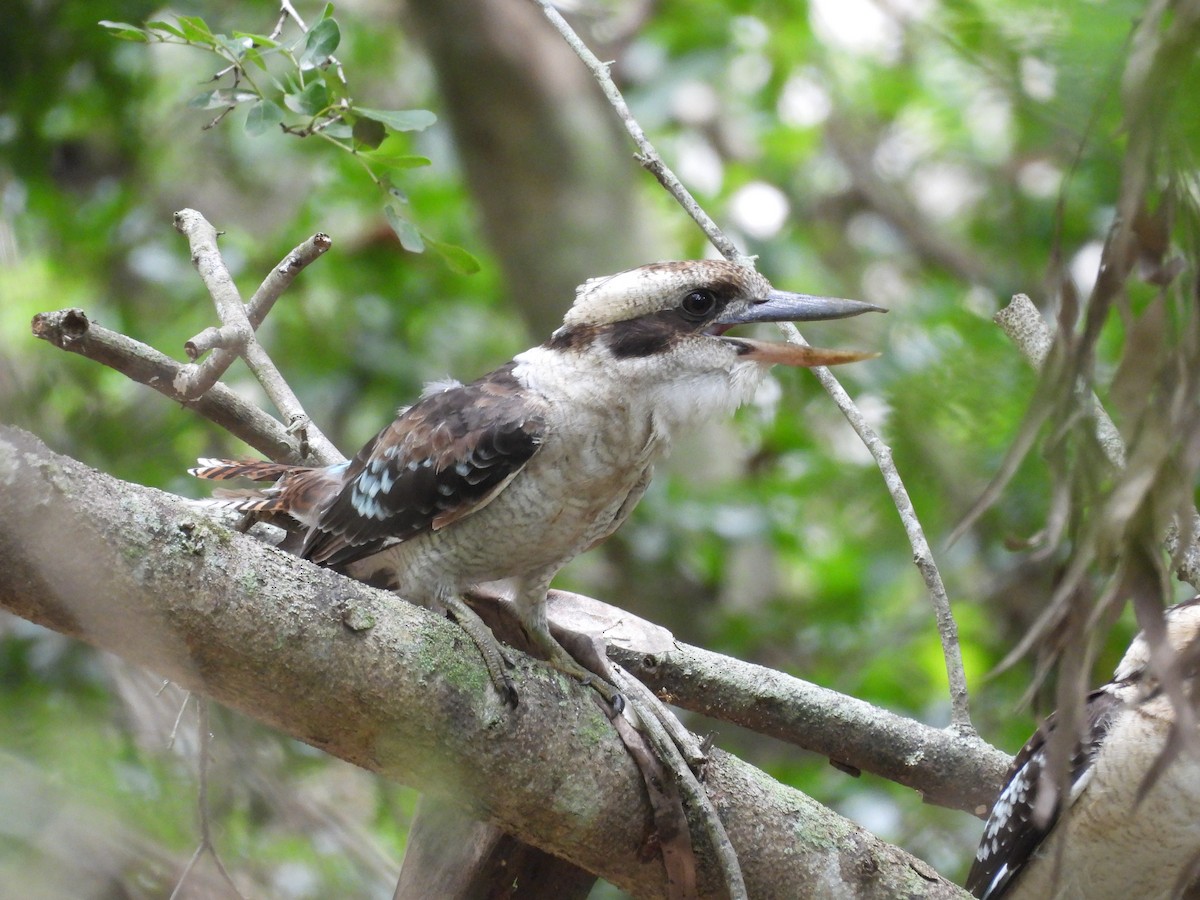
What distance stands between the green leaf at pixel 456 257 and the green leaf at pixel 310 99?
32 cm

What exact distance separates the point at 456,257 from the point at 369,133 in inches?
11.6

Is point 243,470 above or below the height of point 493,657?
below

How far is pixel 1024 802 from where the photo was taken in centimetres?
253

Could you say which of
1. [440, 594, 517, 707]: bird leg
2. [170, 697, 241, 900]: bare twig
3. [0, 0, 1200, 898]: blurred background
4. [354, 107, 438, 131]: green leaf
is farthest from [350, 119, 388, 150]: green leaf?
[170, 697, 241, 900]: bare twig

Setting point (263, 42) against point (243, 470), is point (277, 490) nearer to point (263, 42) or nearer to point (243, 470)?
point (243, 470)

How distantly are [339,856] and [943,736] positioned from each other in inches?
50.1

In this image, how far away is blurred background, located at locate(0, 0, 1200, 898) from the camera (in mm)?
3168

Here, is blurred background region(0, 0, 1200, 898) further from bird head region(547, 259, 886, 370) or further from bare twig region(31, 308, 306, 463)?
bird head region(547, 259, 886, 370)

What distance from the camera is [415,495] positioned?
2.48 m

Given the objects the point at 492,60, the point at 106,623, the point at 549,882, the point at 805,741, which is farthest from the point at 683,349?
the point at 492,60

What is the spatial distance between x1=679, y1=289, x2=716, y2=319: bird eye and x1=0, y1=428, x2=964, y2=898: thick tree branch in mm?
840

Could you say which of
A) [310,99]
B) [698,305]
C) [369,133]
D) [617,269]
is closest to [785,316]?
[698,305]

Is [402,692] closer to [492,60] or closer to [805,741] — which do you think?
[805,741]

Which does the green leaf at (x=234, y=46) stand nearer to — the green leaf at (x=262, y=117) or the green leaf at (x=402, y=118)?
the green leaf at (x=262, y=117)
